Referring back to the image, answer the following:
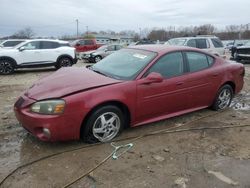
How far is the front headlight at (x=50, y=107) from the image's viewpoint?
467 cm

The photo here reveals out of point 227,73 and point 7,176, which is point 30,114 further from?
point 227,73

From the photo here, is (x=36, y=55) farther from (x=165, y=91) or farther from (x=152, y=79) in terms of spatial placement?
(x=152, y=79)

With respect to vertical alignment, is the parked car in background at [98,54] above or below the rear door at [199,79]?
below

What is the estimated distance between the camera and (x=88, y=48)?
27.5 metres

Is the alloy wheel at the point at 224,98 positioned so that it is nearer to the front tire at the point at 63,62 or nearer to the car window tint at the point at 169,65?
the car window tint at the point at 169,65

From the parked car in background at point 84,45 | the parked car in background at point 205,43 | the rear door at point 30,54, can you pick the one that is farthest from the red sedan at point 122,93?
the parked car in background at point 84,45

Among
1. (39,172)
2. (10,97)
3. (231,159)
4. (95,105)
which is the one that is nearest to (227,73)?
(231,159)

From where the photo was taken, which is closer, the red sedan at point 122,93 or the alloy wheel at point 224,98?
the red sedan at point 122,93

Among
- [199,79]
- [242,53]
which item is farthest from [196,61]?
[242,53]

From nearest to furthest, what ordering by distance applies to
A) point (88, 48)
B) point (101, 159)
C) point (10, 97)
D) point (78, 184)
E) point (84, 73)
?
point (78, 184), point (101, 159), point (84, 73), point (10, 97), point (88, 48)

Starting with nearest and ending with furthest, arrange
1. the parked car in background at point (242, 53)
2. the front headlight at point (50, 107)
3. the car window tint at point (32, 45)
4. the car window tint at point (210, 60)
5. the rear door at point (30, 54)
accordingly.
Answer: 1. the front headlight at point (50, 107)
2. the car window tint at point (210, 60)
3. the rear door at point (30, 54)
4. the car window tint at point (32, 45)
5. the parked car in background at point (242, 53)

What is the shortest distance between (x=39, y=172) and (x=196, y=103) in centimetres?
345

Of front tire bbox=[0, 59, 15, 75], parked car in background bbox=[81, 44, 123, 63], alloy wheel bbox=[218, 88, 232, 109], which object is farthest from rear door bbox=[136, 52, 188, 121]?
parked car in background bbox=[81, 44, 123, 63]

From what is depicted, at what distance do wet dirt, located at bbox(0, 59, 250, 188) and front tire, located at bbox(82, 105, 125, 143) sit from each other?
0.16m
